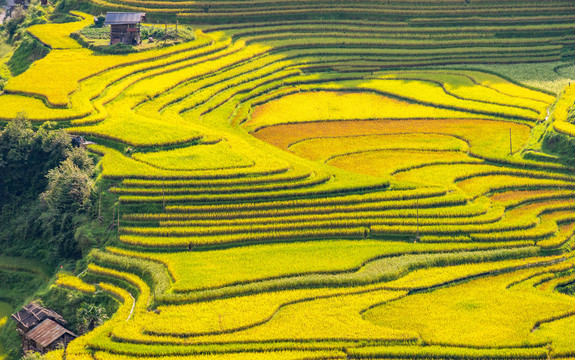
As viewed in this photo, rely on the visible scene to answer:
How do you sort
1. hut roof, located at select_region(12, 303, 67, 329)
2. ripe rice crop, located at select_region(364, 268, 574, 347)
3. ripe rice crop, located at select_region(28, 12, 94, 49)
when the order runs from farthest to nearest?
ripe rice crop, located at select_region(28, 12, 94, 49) < hut roof, located at select_region(12, 303, 67, 329) < ripe rice crop, located at select_region(364, 268, 574, 347)

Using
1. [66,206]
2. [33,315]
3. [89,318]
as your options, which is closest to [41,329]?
[33,315]

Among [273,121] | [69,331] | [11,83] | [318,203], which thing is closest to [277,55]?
[273,121]

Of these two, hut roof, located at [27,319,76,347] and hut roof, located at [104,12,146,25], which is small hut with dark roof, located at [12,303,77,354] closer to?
hut roof, located at [27,319,76,347]

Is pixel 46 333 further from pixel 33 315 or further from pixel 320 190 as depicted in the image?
pixel 320 190

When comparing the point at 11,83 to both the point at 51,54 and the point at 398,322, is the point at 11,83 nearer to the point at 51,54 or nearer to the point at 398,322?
the point at 51,54

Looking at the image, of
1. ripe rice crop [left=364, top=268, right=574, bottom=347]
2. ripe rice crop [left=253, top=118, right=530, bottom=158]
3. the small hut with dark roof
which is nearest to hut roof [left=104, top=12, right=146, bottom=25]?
ripe rice crop [left=253, top=118, right=530, bottom=158]

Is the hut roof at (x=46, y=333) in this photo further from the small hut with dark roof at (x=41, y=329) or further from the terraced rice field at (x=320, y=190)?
the terraced rice field at (x=320, y=190)
